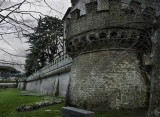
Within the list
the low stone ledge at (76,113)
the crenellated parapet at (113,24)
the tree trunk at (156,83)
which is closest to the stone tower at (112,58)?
the crenellated parapet at (113,24)

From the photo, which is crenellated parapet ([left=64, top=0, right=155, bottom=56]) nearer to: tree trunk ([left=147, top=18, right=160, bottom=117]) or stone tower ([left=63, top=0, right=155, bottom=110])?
stone tower ([left=63, top=0, right=155, bottom=110])

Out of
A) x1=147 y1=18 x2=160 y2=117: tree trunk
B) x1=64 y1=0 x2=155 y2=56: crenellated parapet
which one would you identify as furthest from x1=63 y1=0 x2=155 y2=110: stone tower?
x1=147 y1=18 x2=160 y2=117: tree trunk

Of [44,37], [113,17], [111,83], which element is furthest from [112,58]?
[44,37]

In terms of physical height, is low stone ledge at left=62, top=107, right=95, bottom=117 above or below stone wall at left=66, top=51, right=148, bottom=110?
below

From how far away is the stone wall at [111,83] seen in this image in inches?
306

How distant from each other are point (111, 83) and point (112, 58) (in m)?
1.26

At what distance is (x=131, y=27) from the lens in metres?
8.34

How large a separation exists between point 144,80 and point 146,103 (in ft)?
3.84

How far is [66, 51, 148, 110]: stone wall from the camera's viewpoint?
7770mm

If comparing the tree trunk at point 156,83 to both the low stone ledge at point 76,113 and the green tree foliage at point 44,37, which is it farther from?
the green tree foliage at point 44,37

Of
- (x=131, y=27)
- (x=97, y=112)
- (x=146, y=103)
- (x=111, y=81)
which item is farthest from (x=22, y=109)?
(x=131, y=27)

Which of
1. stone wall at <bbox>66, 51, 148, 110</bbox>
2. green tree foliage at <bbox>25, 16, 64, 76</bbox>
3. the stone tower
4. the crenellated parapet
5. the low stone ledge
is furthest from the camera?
the crenellated parapet

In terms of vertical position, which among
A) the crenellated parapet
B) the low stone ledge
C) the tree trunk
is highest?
the crenellated parapet

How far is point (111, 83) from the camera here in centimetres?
799
